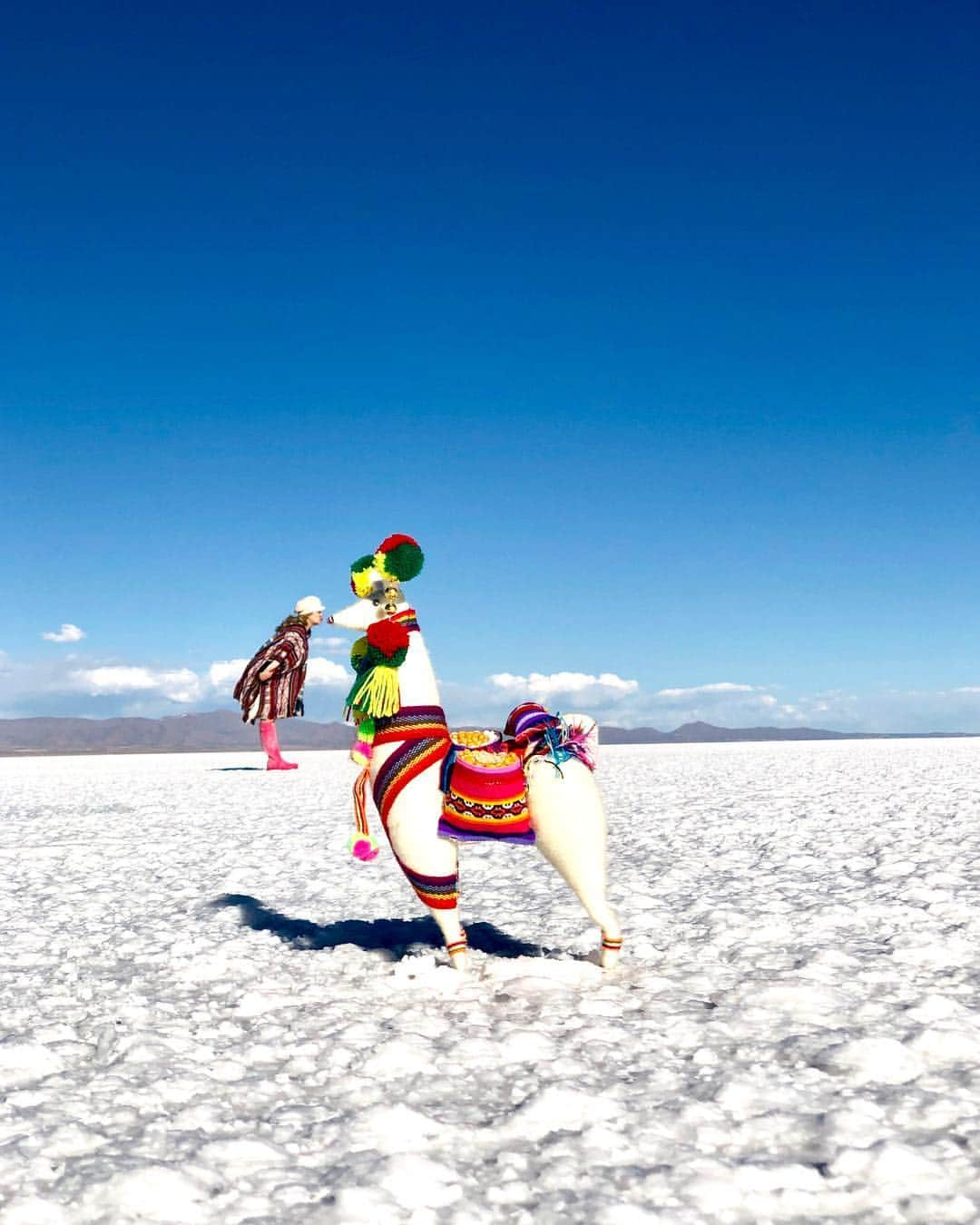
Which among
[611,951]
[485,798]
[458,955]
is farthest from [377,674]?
[611,951]

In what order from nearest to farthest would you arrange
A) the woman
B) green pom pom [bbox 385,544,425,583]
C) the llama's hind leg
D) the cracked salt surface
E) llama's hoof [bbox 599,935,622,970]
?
the cracked salt surface < the llama's hind leg < llama's hoof [bbox 599,935,622,970] < green pom pom [bbox 385,544,425,583] < the woman

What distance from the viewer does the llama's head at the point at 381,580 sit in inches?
171

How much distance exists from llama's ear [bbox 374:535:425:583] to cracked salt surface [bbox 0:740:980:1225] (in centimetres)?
163

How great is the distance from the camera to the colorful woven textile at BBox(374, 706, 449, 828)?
423 centimetres

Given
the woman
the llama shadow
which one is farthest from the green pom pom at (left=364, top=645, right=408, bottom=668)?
the woman

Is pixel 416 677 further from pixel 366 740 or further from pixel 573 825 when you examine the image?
pixel 573 825

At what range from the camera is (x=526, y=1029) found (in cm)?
343

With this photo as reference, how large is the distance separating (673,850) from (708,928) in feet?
8.19

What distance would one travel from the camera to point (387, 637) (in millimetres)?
4203

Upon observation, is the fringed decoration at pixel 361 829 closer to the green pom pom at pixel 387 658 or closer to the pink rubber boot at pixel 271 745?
the green pom pom at pixel 387 658

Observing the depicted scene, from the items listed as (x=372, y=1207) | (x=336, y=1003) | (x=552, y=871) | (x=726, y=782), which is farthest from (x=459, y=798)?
(x=726, y=782)

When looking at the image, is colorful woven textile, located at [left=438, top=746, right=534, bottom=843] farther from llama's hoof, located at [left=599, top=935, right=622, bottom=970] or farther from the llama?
llama's hoof, located at [left=599, top=935, right=622, bottom=970]

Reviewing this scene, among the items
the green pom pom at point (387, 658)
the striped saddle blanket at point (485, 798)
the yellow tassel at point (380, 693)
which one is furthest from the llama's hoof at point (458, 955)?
the green pom pom at point (387, 658)

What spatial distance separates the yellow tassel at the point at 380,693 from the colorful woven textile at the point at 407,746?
0.20 feet
